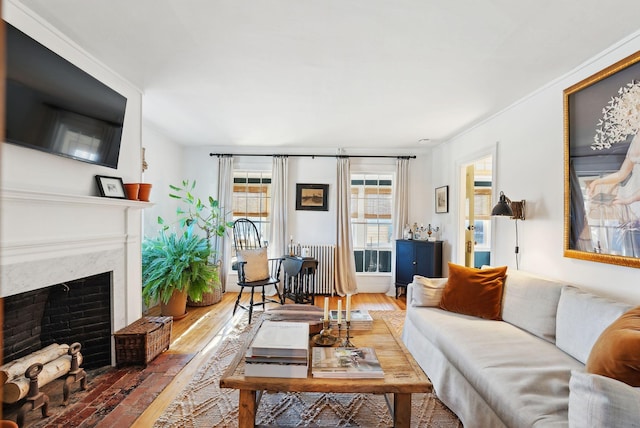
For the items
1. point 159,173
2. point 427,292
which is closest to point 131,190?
point 159,173

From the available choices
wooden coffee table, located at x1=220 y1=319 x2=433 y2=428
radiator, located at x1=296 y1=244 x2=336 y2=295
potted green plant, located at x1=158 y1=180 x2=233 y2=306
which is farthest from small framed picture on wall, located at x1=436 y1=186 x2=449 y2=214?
wooden coffee table, located at x1=220 y1=319 x2=433 y2=428

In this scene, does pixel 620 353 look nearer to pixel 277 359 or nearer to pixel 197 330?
pixel 277 359

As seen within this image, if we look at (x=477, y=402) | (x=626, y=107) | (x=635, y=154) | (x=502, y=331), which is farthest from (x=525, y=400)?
(x=626, y=107)

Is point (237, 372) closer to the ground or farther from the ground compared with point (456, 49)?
closer to the ground

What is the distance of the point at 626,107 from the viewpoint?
2.04 m

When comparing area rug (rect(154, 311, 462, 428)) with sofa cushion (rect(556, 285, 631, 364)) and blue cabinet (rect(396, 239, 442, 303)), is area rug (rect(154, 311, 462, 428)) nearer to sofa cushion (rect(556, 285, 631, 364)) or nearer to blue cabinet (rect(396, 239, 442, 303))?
sofa cushion (rect(556, 285, 631, 364))

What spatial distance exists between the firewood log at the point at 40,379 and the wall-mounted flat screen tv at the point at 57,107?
1347mm

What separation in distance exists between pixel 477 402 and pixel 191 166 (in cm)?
476

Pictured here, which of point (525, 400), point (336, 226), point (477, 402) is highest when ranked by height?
point (336, 226)

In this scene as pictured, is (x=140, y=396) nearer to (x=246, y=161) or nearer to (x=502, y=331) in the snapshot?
(x=502, y=331)

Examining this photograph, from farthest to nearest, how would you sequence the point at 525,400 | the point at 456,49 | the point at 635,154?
the point at 456,49
the point at 635,154
the point at 525,400

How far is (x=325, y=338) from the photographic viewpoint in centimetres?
195

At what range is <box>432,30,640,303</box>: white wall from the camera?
218 cm

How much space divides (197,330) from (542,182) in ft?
11.7
